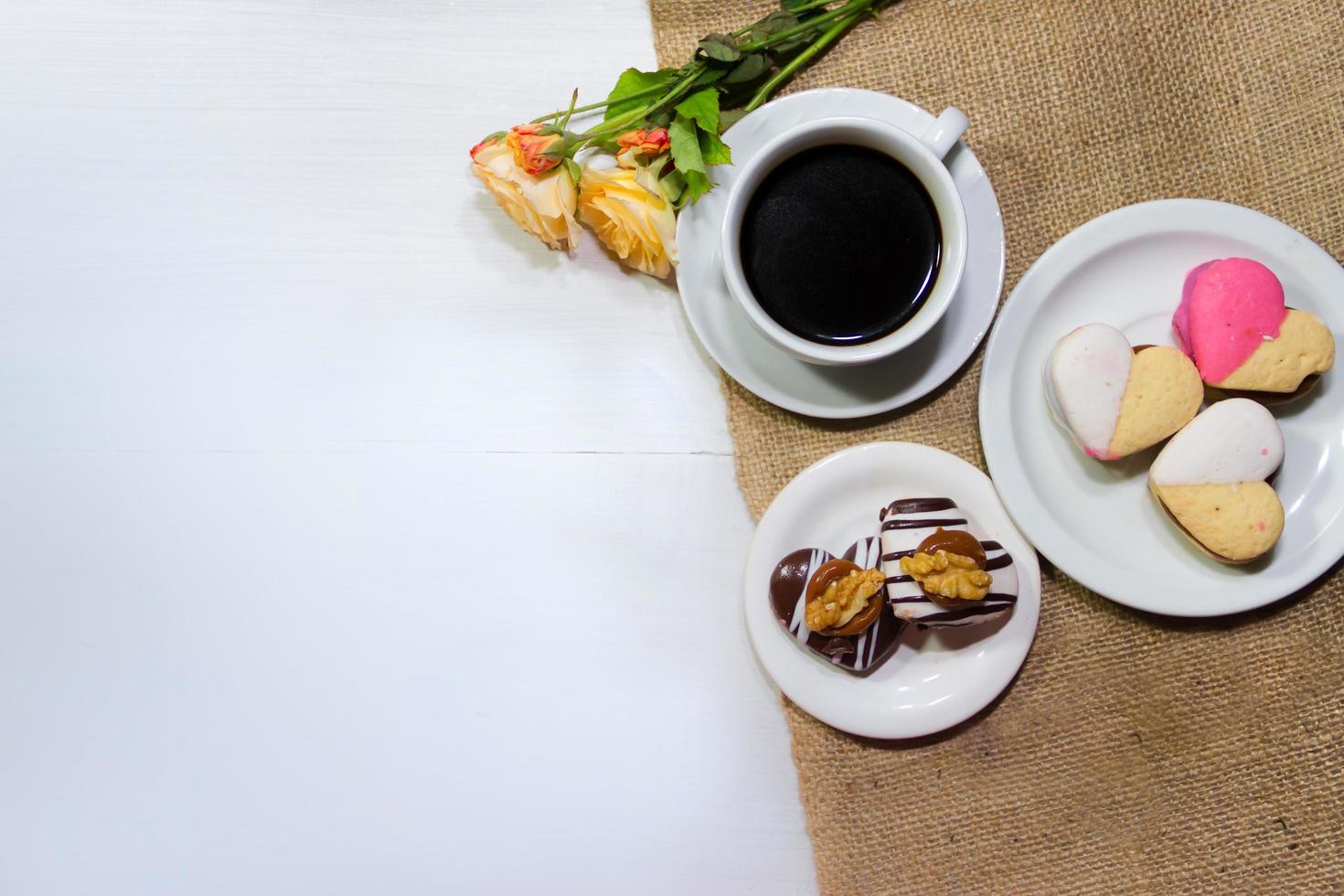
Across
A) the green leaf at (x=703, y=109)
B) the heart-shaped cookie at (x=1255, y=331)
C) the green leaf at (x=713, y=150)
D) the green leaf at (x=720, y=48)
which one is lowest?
the heart-shaped cookie at (x=1255, y=331)

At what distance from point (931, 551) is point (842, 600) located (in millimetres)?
102

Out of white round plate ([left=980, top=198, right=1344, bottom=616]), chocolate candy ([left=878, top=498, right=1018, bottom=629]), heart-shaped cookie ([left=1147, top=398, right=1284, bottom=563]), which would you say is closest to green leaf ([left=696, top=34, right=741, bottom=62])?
white round plate ([left=980, top=198, right=1344, bottom=616])

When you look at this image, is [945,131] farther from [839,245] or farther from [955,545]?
[955,545]

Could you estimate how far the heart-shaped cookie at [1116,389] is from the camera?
0.94 meters

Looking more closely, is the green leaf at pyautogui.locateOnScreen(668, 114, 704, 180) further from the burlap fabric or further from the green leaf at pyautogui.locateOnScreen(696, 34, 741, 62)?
the burlap fabric

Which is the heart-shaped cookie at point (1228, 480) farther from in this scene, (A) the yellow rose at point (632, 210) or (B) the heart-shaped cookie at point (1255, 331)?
(A) the yellow rose at point (632, 210)

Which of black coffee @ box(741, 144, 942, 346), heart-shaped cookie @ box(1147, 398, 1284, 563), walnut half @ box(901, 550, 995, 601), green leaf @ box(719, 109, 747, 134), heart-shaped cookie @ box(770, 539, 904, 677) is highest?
green leaf @ box(719, 109, 747, 134)

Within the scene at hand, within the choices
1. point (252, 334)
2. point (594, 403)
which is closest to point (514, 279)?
point (594, 403)

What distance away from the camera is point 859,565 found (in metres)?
0.99

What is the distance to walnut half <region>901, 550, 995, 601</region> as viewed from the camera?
913 millimetres

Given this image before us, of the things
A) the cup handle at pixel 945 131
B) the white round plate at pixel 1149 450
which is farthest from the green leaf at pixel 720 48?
the white round plate at pixel 1149 450

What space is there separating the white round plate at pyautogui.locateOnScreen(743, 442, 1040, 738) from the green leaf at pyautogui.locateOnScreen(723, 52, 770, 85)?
1.37ft

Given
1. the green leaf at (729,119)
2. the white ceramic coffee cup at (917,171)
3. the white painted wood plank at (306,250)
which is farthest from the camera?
the white painted wood plank at (306,250)

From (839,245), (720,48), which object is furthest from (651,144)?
(839,245)
